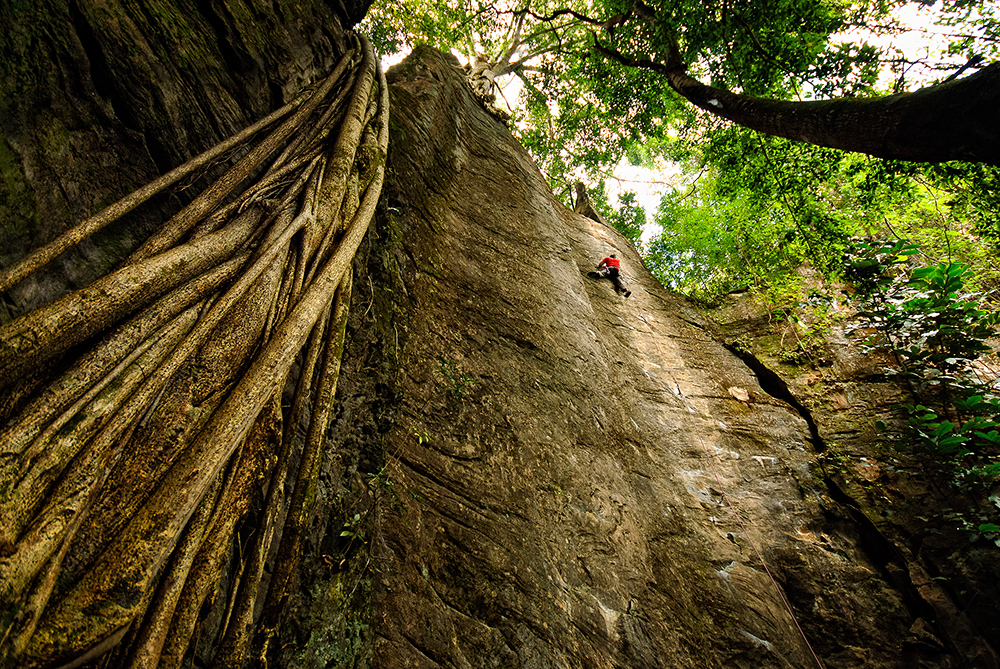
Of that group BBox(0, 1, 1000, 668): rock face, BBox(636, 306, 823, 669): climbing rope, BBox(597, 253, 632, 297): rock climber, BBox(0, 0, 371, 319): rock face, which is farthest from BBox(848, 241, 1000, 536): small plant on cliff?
BBox(0, 0, 371, 319): rock face

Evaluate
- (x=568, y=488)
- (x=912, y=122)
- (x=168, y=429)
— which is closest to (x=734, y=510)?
(x=568, y=488)

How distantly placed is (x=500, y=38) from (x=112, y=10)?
11.4 metres

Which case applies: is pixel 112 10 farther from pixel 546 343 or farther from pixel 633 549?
pixel 633 549

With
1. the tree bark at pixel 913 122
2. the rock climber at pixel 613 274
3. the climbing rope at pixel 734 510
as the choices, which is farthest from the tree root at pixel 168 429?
the rock climber at pixel 613 274

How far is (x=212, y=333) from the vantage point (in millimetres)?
1676

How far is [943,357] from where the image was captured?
443cm

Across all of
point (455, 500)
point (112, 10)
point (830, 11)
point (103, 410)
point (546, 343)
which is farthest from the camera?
point (830, 11)

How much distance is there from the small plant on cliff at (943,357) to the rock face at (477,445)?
3.07 feet

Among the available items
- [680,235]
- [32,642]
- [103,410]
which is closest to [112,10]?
[103,410]

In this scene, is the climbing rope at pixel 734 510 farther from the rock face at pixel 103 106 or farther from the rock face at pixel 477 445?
the rock face at pixel 103 106

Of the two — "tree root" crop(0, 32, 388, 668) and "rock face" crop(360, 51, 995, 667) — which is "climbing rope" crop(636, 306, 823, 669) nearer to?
"rock face" crop(360, 51, 995, 667)

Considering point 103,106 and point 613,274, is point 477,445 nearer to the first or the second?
point 103,106

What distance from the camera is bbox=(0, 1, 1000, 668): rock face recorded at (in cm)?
178

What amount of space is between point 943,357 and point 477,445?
5.17 m
